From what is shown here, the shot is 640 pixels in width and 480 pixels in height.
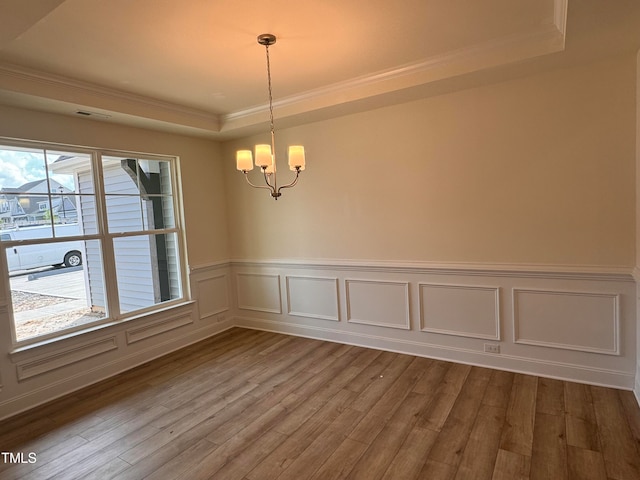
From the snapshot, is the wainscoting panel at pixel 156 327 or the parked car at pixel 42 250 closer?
the parked car at pixel 42 250

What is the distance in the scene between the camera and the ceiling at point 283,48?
2131mm

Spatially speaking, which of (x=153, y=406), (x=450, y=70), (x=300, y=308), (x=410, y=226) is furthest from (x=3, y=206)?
(x=450, y=70)

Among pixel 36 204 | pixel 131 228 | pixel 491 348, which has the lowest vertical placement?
pixel 491 348

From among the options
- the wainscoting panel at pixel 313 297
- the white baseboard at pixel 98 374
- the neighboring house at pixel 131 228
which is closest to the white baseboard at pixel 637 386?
the wainscoting panel at pixel 313 297

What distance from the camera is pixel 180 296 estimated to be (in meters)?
4.45

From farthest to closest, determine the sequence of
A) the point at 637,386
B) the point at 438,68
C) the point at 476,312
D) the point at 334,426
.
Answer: the point at 476,312 < the point at 438,68 < the point at 637,386 < the point at 334,426

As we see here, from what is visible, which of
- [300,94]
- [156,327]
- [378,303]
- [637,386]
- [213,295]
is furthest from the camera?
[213,295]

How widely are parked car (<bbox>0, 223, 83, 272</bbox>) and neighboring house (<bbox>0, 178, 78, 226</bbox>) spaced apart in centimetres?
7

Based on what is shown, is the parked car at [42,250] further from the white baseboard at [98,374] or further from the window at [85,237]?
the white baseboard at [98,374]

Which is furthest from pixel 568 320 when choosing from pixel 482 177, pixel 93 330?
pixel 93 330

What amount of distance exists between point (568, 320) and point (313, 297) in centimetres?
256

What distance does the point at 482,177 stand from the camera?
327cm

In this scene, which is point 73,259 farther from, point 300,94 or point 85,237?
point 300,94

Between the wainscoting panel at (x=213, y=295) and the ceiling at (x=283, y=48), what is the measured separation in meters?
2.07
